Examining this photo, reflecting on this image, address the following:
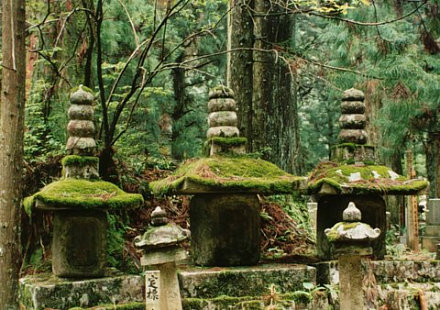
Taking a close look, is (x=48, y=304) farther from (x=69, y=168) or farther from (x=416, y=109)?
(x=416, y=109)

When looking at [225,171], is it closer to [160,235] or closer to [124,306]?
[160,235]

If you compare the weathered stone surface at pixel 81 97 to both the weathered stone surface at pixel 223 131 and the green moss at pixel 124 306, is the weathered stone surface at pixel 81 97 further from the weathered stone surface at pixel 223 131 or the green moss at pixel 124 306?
the green moss at pixel 124 306

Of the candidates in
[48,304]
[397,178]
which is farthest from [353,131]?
[48,304]

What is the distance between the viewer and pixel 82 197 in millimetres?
6203

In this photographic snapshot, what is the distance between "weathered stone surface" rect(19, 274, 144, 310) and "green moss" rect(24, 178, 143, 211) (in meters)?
0.78

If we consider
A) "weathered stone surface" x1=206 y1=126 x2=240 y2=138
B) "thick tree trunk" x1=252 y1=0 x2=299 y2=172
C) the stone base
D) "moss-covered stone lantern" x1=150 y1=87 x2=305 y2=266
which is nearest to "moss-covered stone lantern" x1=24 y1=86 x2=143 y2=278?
"moss-covered stone lantern" x1=150 y1=87 x2=305 y2=266

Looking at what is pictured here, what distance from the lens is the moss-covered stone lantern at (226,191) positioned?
650 cm

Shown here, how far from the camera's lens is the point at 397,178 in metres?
7.21

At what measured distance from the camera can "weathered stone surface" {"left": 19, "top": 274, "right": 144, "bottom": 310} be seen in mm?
6027

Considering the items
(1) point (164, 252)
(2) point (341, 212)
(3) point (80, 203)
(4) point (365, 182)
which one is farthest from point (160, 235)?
(4) point (365, 182)

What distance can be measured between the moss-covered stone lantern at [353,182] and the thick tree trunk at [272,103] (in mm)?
2097

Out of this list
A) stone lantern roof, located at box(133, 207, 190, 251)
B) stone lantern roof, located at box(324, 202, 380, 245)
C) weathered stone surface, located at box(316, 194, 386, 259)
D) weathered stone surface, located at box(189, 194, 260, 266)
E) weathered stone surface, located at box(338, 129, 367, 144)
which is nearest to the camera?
stone lantern roof, located at box(133, 207, 190, 251)

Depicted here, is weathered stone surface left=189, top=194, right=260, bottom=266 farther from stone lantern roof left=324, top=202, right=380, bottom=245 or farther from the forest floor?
stone lantern roof left=324, top=202, right=380, bottom=245

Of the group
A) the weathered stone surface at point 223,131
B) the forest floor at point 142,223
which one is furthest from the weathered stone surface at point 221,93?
the forest floor at point 142,223
